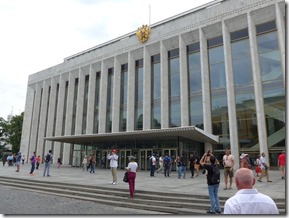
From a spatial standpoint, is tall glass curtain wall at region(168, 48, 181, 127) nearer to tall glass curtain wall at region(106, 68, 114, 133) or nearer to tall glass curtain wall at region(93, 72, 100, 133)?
tall glass curtain wall at region(106, 68, 114, 133)

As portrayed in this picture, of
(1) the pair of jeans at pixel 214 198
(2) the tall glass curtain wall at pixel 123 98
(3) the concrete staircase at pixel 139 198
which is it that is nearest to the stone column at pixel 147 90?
(2) the tall glass curtain wall at pixel 123 98

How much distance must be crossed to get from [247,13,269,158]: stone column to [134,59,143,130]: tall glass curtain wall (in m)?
13.5

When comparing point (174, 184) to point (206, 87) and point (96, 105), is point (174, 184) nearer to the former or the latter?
point (206, 87)

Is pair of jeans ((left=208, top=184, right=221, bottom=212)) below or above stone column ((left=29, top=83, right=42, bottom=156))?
below

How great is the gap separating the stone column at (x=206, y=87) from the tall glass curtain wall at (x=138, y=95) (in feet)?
27.8

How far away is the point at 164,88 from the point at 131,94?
495 cm

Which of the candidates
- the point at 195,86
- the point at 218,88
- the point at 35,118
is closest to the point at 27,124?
the point at 35,118

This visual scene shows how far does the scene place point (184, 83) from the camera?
28094 millimetres

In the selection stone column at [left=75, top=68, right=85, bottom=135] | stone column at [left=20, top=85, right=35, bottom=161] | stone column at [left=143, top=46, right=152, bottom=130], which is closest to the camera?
stone column at [left=143, top=46, right=152, bottom=130]

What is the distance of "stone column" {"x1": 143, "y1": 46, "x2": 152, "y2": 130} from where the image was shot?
1176 inches

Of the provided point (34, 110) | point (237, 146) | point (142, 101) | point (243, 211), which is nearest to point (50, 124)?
point (34, 110)

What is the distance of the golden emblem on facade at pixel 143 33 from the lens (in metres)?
31.7

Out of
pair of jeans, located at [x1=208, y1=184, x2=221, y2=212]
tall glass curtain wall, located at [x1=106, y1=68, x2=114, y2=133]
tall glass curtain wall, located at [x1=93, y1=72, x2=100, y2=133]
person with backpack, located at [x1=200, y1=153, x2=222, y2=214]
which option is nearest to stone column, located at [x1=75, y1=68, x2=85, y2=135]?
tall glass curtain wall, located at [x1=93, y1=72, x2=100, y2=133]

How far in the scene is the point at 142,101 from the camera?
3183 cm
